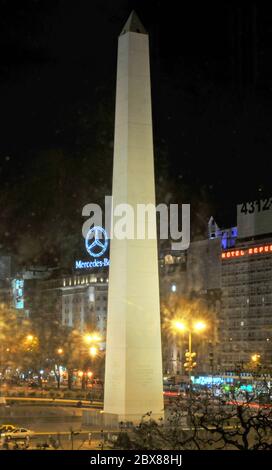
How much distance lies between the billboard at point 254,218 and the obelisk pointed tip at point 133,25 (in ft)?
271

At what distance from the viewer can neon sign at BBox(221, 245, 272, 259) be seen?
375 feet

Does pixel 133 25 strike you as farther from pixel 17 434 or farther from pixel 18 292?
pixel 18 292

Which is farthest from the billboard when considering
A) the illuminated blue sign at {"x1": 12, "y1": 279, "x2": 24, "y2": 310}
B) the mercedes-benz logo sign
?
the illuminated blue sign at {"x1": 12, "y1": 279, "x2": 24, "y2": 310}

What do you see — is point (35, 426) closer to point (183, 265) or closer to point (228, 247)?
point (228, 247)

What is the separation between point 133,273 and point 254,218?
287ft

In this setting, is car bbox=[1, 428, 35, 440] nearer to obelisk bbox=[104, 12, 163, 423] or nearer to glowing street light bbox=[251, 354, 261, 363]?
obelisk bbox=[104, 12, 163, 423]

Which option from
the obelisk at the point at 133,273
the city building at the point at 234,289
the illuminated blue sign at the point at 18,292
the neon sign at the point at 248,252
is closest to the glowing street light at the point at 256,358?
the city building at the point at 234,289

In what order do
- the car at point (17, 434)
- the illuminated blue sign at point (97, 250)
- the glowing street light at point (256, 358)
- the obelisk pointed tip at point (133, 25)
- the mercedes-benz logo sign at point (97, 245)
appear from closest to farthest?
1. the car at point (17, 434)
2. the obelisk pointed tip at point (133, 25)
3. the glowing street light at point (256, 358)
4. the mercedes-benz logo sign at point (97, 245)
5. the illuminated blue sign at point (97, 250)

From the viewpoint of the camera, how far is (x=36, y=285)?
18950cm

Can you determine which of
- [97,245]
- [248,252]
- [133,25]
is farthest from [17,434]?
[97,245]

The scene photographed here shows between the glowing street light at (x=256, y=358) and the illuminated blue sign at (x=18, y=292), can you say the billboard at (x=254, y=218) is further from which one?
the illuminated blue sign at (x=18, y=292)

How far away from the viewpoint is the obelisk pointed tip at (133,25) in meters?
36.7
